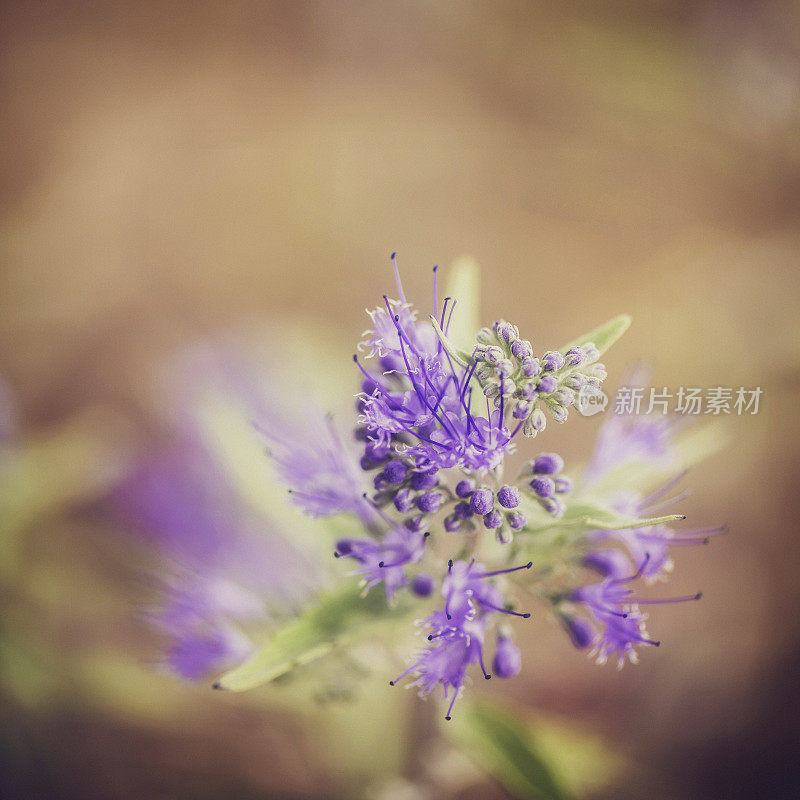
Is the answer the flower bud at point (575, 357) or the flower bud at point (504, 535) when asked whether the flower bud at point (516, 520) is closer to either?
the flower bud at point (504, 535)

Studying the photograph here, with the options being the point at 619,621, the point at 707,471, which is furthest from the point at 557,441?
the point at 619,621

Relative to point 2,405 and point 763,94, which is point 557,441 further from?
point 2,405

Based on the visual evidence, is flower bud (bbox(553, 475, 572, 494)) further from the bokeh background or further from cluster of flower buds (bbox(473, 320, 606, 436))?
the bokeh background

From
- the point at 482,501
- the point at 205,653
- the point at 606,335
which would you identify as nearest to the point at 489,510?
the point at 482,501

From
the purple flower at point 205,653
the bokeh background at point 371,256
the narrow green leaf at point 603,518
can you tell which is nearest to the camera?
the narrow green leaf at point 603,518

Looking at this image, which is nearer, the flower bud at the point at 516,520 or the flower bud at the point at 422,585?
the flower bud at the point at 516,520

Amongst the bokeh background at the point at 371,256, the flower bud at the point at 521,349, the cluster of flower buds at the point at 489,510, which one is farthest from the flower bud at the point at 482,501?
the bokeh background at the point at 371,256

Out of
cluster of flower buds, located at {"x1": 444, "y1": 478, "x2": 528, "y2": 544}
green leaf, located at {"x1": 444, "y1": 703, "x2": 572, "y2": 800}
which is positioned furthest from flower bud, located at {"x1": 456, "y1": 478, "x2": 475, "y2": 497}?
green leaf, located at {"x1": 444, "y1": 703, "x2": 572, "y2": 800}
